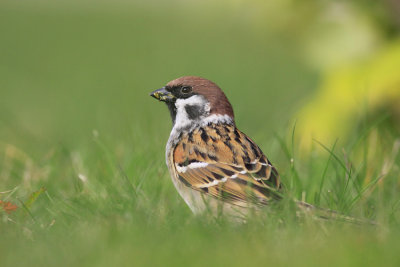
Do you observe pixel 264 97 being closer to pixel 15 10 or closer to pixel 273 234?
pixel 273 234

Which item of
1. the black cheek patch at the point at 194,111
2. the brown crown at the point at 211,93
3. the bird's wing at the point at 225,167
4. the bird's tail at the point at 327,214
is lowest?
the bird's tail at the point at 327,214

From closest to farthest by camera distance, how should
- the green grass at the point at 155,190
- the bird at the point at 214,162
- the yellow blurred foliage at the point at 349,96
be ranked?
the green grass at the point at 155,190 → the bird at the point at 214,162 → the yellow blurred foliage at the point at 349,96

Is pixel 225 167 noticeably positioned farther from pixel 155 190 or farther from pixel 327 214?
pixel 327 214

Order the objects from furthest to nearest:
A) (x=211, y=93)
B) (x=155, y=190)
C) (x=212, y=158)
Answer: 1. (x=211, y=93)
2. (x=155, y=190)
3. (x=212, y=158)

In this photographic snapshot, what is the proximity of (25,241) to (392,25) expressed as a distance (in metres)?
4.64

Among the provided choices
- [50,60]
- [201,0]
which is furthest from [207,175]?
[50,60]

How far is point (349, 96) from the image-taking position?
6.82 m

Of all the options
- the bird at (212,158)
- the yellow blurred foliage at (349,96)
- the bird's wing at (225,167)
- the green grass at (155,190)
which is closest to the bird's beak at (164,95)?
the bird at (212,158)

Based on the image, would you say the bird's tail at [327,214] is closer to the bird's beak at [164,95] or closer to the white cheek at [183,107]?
the white cheek at [183,107]

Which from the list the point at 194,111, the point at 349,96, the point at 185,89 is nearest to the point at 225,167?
the point at 194,111

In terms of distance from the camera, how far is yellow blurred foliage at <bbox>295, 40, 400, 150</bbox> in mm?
6613

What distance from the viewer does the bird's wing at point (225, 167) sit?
4875 mm

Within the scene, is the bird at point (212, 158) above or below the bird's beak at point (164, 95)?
below

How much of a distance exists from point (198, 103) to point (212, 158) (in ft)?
2.06
